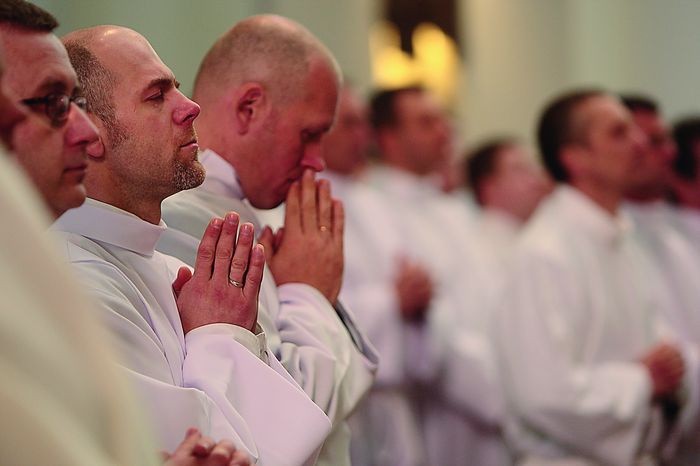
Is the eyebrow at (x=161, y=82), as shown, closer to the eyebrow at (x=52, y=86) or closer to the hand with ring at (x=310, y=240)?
the eyebrow at (x=52, y=86)

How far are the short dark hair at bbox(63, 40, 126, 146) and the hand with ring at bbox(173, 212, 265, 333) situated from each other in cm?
27

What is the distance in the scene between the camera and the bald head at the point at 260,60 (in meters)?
3.10

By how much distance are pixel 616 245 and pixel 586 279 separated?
0.30 metres

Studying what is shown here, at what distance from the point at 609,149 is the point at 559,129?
0.26 meters

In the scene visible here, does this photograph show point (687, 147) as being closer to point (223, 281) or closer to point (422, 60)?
point (422, 60)

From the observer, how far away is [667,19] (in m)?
10.6

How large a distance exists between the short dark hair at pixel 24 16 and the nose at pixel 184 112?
38 centimetres

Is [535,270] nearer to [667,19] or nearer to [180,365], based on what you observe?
[180,365]

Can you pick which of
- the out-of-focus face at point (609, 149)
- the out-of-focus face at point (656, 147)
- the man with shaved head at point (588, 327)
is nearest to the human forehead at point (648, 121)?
the out-of-focus face at point (656, 147)

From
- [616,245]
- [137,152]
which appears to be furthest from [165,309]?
[616,245]

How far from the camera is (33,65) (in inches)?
83.0

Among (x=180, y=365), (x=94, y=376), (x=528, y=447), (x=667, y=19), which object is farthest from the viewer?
(x=667, y=19)

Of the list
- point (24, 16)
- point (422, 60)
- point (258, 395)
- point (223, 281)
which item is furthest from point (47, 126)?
point (422, 60)

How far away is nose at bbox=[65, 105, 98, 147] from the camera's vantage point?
6.74 ft
